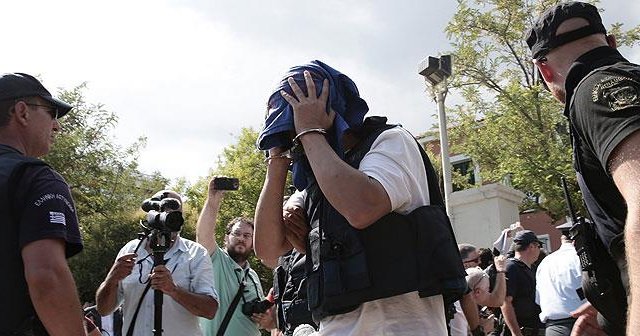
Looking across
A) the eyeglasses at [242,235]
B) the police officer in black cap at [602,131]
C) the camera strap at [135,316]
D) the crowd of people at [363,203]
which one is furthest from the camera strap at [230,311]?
the police officer in black cap at [602,131]

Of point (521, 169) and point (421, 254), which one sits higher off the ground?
point (521, 169)

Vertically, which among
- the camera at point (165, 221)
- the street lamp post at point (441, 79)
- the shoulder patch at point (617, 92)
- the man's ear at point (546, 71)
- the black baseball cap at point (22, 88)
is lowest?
the shoulder patch at point (617, 92)

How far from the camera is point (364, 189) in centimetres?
244

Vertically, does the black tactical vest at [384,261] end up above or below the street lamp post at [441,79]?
below

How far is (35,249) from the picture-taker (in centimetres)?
292

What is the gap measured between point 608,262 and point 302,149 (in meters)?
1.22

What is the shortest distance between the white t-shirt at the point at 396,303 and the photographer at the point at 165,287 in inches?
99.9

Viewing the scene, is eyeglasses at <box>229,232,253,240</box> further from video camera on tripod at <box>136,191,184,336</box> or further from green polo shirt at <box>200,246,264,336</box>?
video camera on tripod at <box>136,191,184,336</box>

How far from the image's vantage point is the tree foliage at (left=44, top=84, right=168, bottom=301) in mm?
25422

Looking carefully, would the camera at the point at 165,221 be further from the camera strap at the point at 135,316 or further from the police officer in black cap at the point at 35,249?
the police officer in black cap at the point at 35,249

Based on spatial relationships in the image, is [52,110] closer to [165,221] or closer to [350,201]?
[165,221]

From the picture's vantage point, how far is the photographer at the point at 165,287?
4.92 metres

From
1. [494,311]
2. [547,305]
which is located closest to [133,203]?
[494,311]

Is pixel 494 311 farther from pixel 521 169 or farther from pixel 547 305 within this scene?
pixel 521 169
